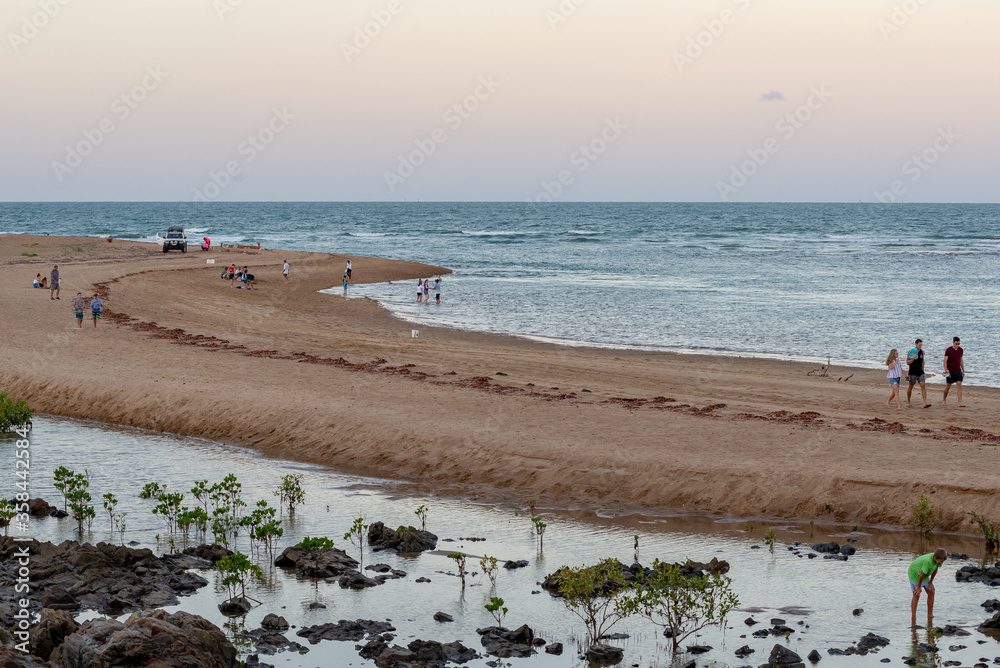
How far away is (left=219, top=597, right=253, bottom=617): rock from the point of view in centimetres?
1169

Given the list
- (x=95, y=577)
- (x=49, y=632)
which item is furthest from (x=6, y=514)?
(x=49, y=632)

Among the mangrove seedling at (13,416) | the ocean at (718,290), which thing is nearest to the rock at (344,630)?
the mangrove seedling at (13,416)

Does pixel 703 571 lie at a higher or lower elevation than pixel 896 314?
lower

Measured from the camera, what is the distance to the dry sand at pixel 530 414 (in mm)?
16781

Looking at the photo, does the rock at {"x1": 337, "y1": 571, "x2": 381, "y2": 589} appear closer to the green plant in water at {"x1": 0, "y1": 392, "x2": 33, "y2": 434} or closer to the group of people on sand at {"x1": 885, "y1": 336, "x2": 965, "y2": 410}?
the green plant in water at {"x1": 0, "y1": 392, "x2": 33, "y2": 434}

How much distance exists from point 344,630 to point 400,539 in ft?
10.8

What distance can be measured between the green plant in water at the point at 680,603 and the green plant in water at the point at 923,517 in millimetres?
5237

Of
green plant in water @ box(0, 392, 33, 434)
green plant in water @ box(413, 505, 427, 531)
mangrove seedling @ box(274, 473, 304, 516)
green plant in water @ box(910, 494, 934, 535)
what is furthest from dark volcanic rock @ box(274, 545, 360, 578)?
green plant in water @ box(0, 392, 33, 434)

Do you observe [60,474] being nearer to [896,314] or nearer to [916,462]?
[916,462]

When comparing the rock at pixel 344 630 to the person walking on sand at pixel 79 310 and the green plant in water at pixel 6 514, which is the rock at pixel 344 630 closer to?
the green plant in water at pixel 6 514

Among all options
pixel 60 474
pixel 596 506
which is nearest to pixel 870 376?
pixel 596 506

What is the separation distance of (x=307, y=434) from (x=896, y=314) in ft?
116

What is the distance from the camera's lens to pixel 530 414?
21516 millimetres

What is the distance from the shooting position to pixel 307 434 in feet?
67.9
